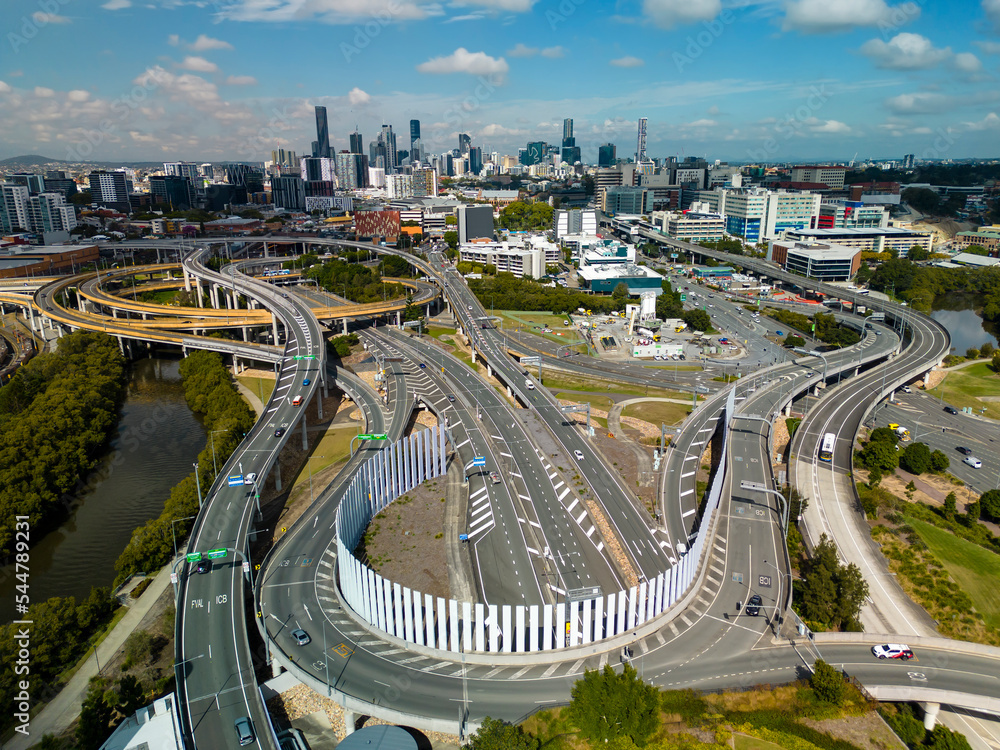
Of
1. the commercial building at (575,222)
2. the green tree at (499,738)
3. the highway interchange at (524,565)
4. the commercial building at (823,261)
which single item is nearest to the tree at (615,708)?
the green tree at (499,738)

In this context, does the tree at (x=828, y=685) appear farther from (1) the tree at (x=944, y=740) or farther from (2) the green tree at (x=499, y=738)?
(2) the green tree at (x=499, y=738)

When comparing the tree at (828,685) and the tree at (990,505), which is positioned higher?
the tree at (828,685)

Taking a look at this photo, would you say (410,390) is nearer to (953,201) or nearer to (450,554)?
(450,554)

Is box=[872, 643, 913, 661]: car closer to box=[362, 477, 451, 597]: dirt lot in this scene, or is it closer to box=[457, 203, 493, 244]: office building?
box=[362, 477, 451, 597]: dirt lot

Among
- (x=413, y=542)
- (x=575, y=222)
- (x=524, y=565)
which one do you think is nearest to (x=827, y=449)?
(x=524, y=565)

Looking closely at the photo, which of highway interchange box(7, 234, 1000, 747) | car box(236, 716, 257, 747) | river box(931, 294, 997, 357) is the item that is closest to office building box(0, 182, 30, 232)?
highway interchange box(7, 234, 1000, 747)

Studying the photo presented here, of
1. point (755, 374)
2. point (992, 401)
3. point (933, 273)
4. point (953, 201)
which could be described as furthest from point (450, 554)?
point (953, 201)
